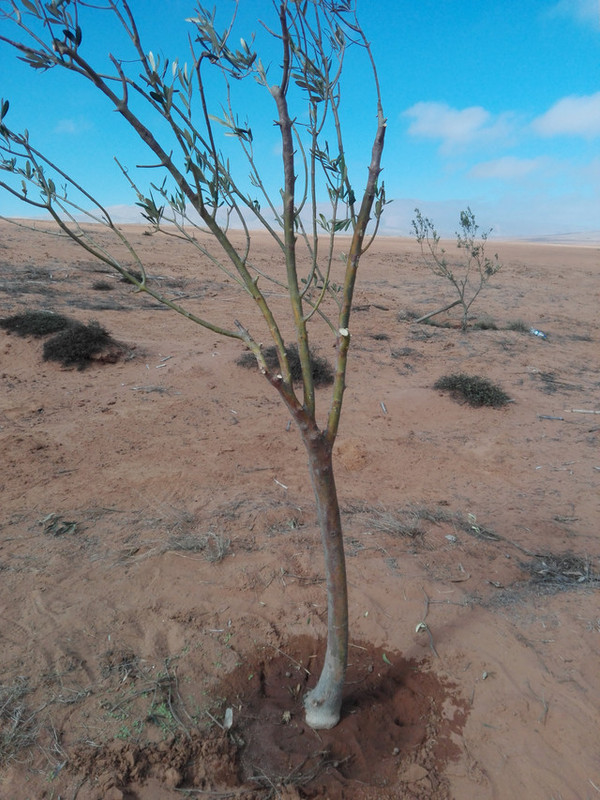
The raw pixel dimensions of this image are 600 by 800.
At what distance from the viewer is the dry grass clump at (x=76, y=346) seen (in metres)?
7.05

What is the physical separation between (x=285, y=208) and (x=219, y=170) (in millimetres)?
314

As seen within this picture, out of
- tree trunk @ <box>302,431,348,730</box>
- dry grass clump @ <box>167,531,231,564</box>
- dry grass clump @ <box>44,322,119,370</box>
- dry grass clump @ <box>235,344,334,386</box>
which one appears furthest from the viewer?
dry grass clump @ <box>235,344,334,386</box>

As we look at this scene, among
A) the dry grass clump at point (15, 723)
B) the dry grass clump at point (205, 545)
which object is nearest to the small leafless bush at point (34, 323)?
the dry grass clump at point (205, 545)

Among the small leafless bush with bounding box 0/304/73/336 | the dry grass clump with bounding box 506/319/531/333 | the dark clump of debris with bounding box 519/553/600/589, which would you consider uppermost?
the small leafless bush with bounding box 0/304/73/336

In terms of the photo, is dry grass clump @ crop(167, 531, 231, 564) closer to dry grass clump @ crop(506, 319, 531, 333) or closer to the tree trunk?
the tree trunk

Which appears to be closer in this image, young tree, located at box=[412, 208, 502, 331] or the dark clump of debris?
the dark clump of debris

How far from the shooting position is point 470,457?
18.3 feet

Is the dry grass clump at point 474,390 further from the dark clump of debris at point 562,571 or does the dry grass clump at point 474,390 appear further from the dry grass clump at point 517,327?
the dry grass clump at point 517,327

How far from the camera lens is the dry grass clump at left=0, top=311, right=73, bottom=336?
7.53 m

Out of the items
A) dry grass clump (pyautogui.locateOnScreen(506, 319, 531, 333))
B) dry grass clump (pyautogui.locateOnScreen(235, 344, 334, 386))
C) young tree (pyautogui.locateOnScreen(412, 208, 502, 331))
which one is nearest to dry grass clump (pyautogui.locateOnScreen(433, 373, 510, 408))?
dry grass clump (pyautogui.locateOnScreen(235, 344, 334, 386))

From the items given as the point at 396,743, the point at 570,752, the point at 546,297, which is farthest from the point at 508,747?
the point at 546,297

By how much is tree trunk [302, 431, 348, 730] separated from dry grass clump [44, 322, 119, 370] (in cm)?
582

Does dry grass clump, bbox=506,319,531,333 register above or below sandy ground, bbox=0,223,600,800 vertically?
below

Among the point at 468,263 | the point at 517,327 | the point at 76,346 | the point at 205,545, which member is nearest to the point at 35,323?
the point at 76,346
